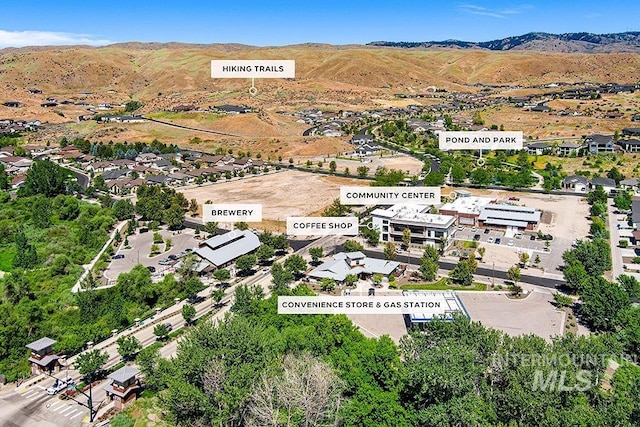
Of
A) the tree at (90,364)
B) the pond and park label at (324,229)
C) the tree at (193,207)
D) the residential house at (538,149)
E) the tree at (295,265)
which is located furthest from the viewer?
the residential house at (538,149)

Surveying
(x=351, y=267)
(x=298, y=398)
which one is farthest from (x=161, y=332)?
(x=351, y=267)

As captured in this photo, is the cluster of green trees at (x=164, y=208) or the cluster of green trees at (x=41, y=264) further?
the cluster of green trees at (x=164, y=208)

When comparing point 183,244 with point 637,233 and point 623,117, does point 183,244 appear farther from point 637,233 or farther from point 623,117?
point 623,117

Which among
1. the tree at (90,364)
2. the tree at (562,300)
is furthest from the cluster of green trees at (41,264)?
the tree at (562,300)

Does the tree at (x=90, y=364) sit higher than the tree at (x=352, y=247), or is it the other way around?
the tree at (x=352, y=247)

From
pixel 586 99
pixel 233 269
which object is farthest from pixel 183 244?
pixel 586 99

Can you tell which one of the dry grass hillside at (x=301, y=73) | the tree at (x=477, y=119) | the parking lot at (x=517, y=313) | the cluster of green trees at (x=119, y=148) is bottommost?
the parking lot at (x=517, y=313)

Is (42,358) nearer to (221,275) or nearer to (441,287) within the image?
(221,275)

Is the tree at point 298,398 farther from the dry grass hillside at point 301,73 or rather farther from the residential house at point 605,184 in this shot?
the dry grass hillside at point 301,73
